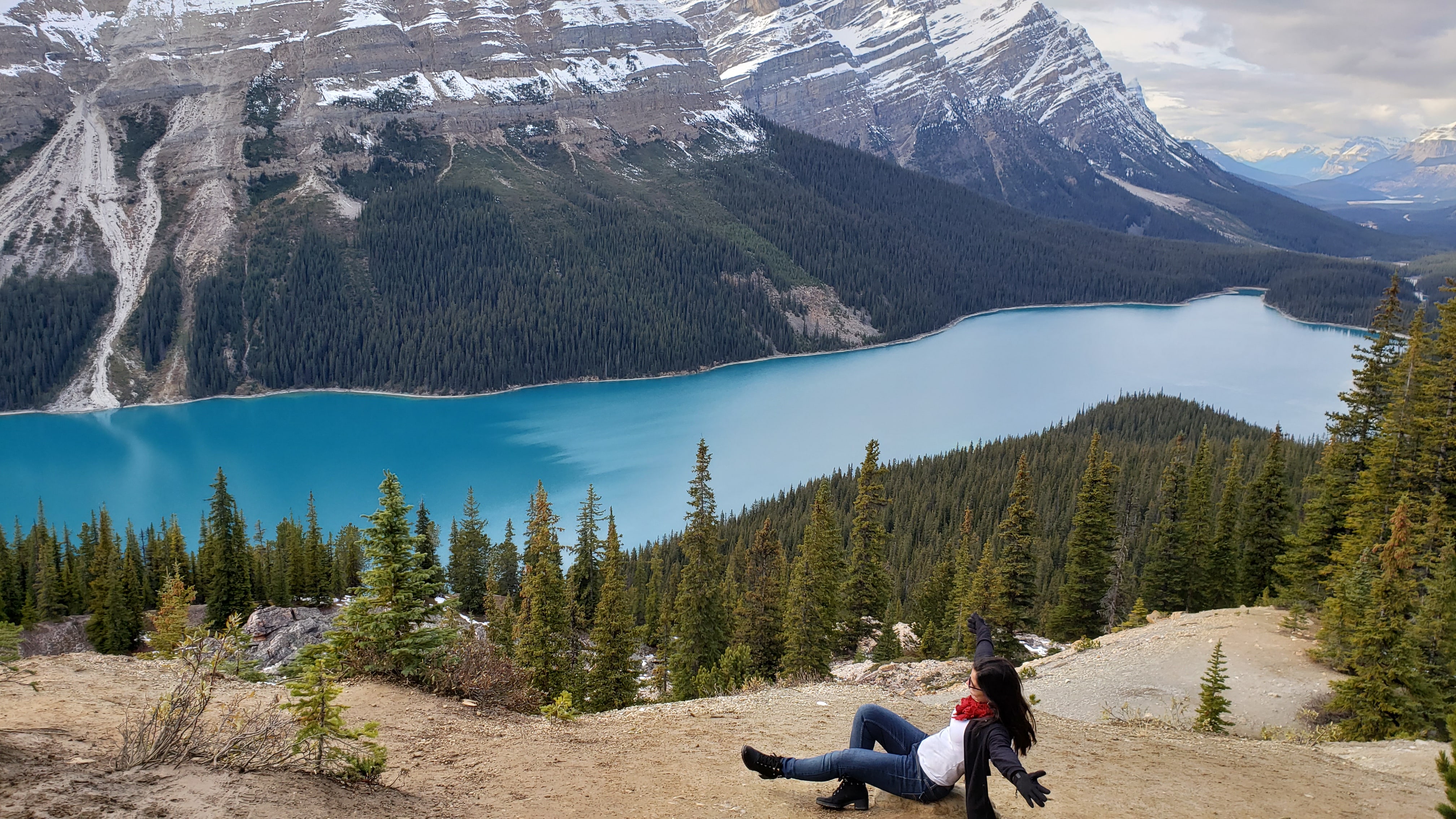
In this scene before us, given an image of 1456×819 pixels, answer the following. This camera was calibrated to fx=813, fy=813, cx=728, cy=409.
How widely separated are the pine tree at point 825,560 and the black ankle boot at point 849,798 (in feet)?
70.3

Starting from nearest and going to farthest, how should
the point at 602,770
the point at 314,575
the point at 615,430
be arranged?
the point at 602,770 → the point at 314,575 → the point at 615,430

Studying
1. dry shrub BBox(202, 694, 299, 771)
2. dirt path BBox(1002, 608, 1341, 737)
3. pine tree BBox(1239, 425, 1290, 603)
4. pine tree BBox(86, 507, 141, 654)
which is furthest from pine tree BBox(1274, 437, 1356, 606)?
pine tree BBox(86, 507, 141, 654)

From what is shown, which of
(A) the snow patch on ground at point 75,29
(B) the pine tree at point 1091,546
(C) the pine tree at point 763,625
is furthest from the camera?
(A) the snow patch on ground at point 75,29

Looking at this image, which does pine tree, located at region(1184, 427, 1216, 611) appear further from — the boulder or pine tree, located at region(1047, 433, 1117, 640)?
the boulder

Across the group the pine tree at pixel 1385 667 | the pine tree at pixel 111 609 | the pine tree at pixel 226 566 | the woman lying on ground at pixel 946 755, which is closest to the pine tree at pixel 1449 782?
the woman lying on ground at pixel 946 755

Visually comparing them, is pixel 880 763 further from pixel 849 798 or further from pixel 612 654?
pixel 612 654

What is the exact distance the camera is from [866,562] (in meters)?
34.7

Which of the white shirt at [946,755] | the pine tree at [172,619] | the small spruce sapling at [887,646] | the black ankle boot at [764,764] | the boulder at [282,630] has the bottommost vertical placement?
the boulder at [282,630]

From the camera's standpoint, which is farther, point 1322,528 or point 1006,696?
point 1322,528

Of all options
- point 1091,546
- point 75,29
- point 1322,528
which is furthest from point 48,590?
point 75,29

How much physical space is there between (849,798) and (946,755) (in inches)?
40.9

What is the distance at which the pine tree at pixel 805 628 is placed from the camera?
28.3 meters

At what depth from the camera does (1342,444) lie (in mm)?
26203

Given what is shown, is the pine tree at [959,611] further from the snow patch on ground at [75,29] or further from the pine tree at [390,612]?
the snow patch on ground at [75,29]
